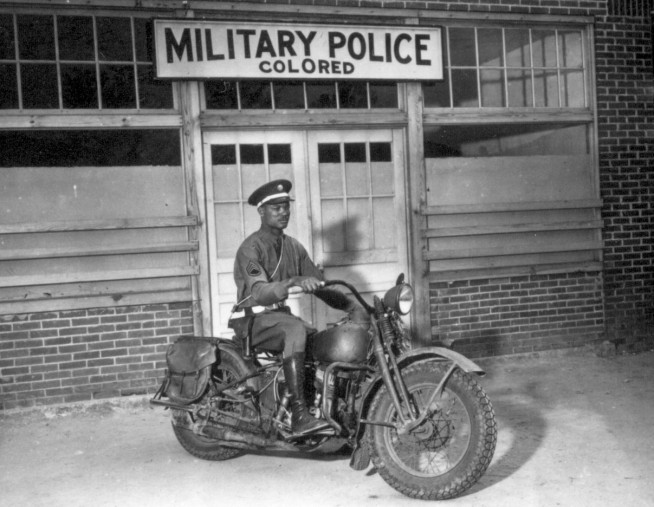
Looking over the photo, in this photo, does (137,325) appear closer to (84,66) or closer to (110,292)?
(110,292)

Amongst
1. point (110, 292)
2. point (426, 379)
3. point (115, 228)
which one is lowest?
point (426, 379)

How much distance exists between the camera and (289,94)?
7004 mm

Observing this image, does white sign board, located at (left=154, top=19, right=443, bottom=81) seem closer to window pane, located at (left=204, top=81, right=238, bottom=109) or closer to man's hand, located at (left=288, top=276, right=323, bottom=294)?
window pane, located at (left=204, top=81, right=238, bottom=109)

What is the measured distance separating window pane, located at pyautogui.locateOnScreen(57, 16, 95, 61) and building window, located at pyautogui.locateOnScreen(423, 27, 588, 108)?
330cm

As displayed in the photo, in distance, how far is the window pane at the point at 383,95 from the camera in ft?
23.8

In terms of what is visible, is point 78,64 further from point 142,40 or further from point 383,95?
point 383,95

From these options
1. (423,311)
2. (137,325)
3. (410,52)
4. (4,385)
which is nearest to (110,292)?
(137,325)

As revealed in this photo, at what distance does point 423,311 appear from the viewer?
24.2ft

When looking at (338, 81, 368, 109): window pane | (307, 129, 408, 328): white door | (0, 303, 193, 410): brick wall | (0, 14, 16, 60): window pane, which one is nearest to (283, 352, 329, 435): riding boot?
(0, 303, 193, 410): brick wall

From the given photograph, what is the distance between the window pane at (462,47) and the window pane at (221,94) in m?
2.35

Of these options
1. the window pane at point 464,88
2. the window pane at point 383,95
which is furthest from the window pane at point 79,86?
the window pane at point 464,88

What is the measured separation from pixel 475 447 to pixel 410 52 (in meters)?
4.53

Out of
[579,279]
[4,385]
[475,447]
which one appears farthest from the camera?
[579,279]

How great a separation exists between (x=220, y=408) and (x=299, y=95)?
3.50m
